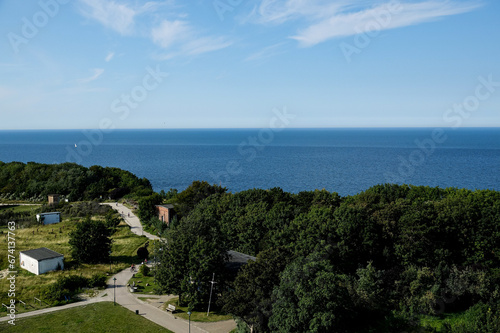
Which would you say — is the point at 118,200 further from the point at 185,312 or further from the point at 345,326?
the point at 345,326

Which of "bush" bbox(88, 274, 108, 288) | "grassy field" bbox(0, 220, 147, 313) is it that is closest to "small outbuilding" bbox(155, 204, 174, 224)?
"grassy field" bbox(0, 220, 147, 313)

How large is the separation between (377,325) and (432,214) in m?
14.3

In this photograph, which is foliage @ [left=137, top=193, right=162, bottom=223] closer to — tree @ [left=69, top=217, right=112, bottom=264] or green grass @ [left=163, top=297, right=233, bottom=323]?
tree @ [left=69, top=217, right=112, bottom=264]

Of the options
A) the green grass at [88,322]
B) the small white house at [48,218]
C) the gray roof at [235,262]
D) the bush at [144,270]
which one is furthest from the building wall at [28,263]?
the small white house at [48,218]

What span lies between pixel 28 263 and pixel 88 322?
15.3 metres

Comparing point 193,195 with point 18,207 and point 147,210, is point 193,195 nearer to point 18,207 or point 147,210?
point 147,210

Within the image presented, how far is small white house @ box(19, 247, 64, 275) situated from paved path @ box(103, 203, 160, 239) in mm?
15452

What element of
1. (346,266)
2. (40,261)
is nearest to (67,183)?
(40,261)

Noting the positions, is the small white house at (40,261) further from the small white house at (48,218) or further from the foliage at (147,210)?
the small white house at (48,218)

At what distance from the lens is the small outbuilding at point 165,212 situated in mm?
57000

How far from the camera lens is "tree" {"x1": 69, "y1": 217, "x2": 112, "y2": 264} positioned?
41.4 metres

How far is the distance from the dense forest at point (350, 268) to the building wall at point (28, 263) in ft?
48.8

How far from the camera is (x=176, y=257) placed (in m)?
31.0

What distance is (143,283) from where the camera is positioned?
120ft
